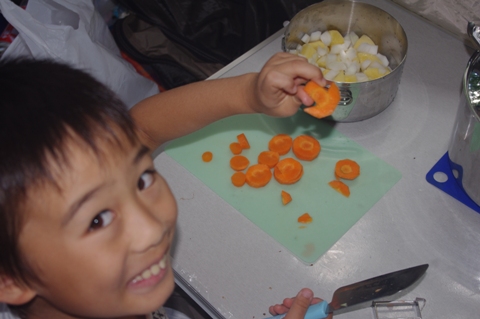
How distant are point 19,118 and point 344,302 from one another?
495 millimetres

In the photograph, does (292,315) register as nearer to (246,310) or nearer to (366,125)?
(246,310)

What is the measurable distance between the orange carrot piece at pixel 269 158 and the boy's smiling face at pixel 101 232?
305 mm

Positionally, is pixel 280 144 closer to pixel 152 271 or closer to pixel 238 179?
pixel 238 179

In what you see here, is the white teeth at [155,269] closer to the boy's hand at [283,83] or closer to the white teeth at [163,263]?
the white teeth at [163,263]

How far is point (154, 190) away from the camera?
2.18 ft

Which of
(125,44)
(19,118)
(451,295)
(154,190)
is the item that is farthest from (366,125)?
(125,44)

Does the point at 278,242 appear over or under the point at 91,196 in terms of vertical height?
under

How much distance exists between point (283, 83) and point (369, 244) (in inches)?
11.7

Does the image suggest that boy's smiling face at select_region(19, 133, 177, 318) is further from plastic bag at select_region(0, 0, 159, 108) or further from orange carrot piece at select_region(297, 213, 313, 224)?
plastic bag at select_region(0, 0, 159, 108)

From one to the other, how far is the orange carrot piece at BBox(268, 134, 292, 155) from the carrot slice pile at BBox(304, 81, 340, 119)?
146mm

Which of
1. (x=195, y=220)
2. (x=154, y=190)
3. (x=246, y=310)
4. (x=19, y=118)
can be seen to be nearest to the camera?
(x=19, y=118)

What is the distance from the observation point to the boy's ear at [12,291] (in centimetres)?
62

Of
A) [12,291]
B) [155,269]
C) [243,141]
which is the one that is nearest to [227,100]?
[243,141]

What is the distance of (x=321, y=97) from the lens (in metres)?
0.81
